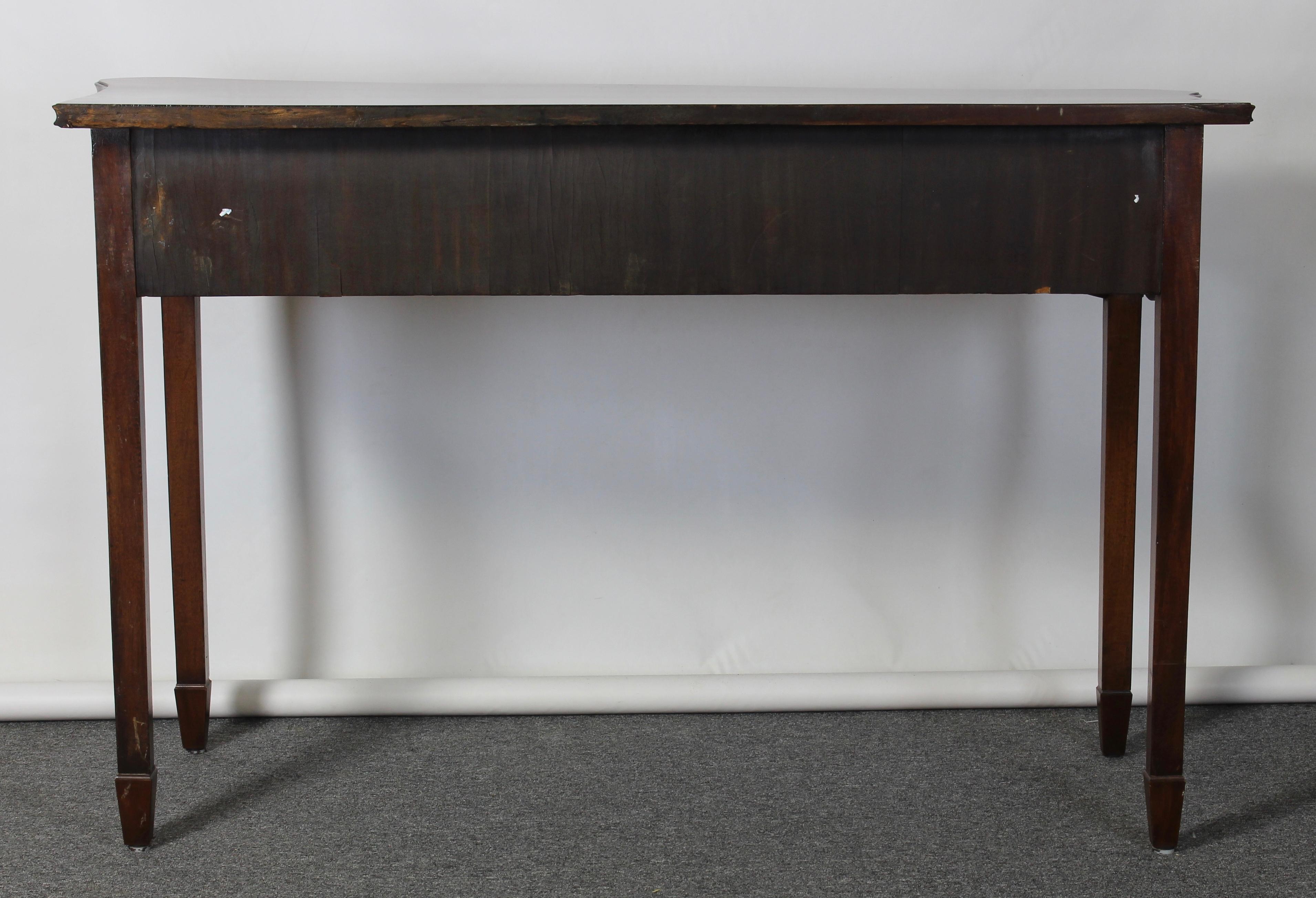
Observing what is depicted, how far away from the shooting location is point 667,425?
1.61 m

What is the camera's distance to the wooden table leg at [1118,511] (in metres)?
1.35

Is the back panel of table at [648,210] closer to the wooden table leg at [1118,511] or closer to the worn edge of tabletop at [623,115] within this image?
the worn edge of tabletop at [623,115]

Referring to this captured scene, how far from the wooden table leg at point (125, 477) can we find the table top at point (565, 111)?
0.04 metres

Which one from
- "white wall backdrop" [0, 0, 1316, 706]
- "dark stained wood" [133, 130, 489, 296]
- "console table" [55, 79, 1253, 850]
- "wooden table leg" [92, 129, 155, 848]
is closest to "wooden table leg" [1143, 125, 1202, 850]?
"console table" [55, 79, 1253, 850]

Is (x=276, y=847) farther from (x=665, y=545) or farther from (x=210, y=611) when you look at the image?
(x=665, y=545)

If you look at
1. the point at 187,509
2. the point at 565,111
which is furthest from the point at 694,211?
the point at 187,509

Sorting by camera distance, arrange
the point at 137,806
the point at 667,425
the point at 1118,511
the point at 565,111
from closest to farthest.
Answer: the point at 565,111, the point at 137,806, the point at 1118,511, the point at 667,425

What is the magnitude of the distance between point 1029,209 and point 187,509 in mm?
1042

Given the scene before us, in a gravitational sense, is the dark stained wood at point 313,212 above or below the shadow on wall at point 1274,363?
above

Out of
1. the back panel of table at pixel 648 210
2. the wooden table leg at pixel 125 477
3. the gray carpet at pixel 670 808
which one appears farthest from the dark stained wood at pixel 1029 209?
the wooden table leg at pixel 125 477

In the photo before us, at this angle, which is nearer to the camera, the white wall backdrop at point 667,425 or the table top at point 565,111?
the table top at point 565,111

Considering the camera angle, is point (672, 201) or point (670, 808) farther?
point (670, 808)

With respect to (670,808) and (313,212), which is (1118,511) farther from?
(313,212)

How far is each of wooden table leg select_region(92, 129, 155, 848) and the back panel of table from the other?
0.02m
